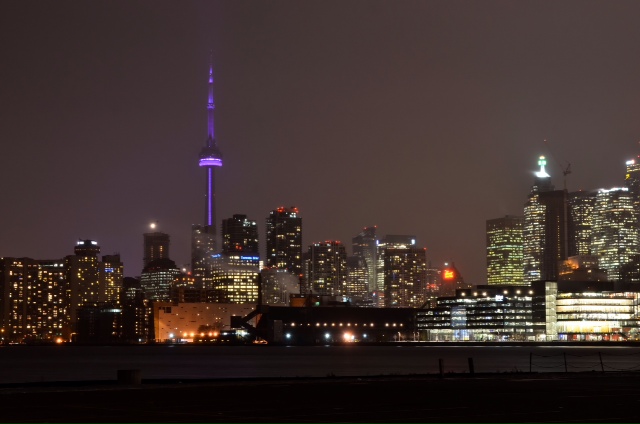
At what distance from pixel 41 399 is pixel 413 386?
1881cm

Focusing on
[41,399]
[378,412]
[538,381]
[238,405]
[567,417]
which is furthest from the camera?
[538,381]

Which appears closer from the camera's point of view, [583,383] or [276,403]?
[276,403]

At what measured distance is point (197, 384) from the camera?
5475 centimetres

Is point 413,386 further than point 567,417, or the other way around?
point 413,386

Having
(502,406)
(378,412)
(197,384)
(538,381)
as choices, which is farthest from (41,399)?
(538,381)

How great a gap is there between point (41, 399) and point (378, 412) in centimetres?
1586

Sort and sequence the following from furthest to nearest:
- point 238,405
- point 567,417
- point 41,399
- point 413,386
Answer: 1. point 413,386
2. point 41,399
3. point 238,405
4. point 567,417

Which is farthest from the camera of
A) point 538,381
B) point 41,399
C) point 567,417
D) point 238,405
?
point 538,381

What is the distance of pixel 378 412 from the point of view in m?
37.0

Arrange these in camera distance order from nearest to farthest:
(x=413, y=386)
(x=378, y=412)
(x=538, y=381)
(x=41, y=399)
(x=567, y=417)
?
(x=567, y=417) < (x=378, y=412) < (x=41, y=399) < (x=413, y=386) < (x=538, y=381)

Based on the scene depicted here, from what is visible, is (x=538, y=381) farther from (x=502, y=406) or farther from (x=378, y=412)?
(x=378, y=412)

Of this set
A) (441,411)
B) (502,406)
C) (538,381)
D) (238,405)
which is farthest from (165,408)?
(538,381)

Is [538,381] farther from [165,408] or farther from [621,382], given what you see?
[165,408]


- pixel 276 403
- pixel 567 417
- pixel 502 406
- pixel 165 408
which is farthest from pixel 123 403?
pixel 567 417
